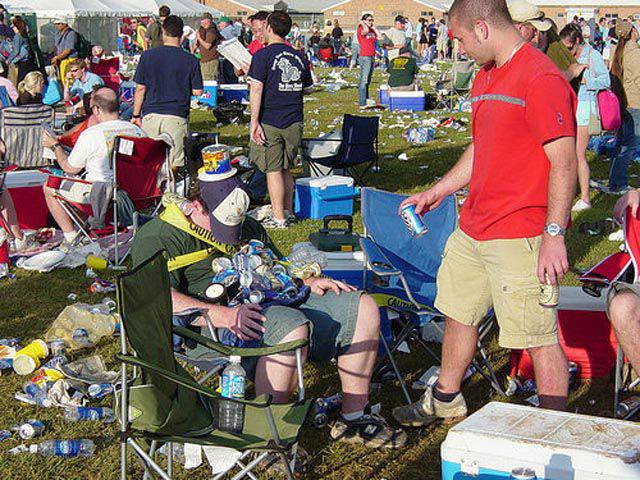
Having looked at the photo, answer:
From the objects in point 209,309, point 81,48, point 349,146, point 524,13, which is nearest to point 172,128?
point 349,146

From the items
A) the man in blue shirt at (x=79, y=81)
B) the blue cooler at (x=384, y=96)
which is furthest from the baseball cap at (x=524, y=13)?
the blue cooler at (x=384, y=96)

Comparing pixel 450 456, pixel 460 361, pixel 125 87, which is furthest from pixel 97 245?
pixel 125 87

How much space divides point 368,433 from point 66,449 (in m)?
1.34

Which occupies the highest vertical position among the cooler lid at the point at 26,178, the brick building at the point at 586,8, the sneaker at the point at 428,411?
the brick building at the point at 586,8

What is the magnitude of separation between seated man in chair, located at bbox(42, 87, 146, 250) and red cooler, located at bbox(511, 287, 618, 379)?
12.3 feet

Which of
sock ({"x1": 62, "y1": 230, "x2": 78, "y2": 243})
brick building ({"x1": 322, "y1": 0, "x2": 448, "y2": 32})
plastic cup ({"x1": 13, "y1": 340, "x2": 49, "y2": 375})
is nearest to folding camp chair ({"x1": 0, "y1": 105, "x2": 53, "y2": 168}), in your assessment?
sock ({"x1": 62, "y1": 230, "x2": 78, "y2": 243})

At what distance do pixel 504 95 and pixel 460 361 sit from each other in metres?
1.27

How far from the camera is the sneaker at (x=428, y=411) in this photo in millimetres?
4246

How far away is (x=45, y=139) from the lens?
25.2 ft

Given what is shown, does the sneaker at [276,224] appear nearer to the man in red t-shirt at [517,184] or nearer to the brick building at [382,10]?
the man in red t-shirt at [517,184]

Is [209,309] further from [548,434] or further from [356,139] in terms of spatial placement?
[356,139]

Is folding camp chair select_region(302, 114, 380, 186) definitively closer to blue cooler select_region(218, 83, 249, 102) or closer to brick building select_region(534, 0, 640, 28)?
blue cooler select_region(218, 83, 249, 102)

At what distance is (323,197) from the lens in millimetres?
8289

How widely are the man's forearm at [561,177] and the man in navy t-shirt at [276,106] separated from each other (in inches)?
186
